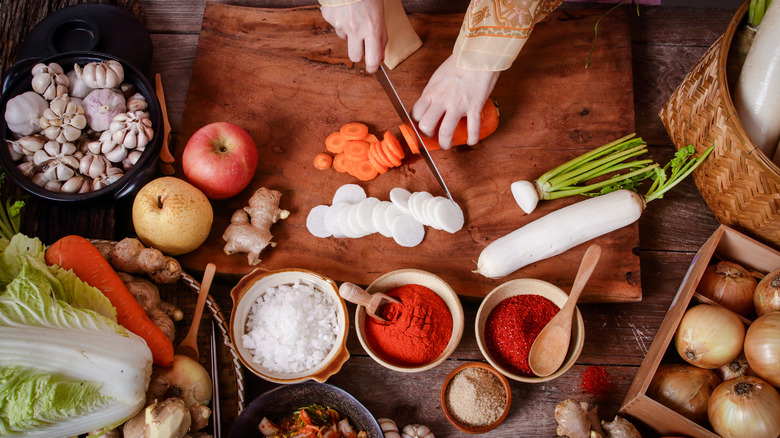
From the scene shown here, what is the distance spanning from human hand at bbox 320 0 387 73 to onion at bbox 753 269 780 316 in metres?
1.30

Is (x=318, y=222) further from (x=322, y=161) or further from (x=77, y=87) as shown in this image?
(x=77, y=87)

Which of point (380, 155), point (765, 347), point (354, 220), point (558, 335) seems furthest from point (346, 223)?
point (765, 347)

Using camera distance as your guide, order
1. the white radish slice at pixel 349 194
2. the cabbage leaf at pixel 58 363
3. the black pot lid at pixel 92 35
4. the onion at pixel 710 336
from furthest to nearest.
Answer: the black pot lid at pixel 92 35 → the white radish slice at pixel 349 194 → the onion at pixel 710 336 → the cabbage leaf at pixel 58 363

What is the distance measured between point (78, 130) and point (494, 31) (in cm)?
129

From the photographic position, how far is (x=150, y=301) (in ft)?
5.13

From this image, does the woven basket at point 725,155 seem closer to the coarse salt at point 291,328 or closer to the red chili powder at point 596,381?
the red chili powder at point 596,381

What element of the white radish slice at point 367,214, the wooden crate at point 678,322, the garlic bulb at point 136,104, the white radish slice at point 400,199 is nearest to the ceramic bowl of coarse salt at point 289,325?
the white radish slice at point 367,214

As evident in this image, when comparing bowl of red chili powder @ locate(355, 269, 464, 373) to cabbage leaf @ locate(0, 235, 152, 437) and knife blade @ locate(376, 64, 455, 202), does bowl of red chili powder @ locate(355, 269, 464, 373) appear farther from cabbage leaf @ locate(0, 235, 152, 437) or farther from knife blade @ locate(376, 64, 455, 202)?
cabbage leaf @ locate(0, 235, 152, 437)

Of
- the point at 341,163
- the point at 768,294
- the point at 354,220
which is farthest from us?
the point at 341,163

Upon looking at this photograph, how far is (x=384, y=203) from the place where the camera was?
5.83ft

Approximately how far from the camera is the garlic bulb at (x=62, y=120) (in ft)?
5.45

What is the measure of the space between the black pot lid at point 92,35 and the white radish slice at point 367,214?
100cm

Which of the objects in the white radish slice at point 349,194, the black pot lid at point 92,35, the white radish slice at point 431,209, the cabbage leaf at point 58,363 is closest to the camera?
the cabbage leaf at point 58,363

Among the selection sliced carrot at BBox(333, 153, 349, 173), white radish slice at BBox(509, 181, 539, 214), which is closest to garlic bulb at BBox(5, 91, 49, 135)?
sliced carrot at BBox(333, 153, 349, 173)
